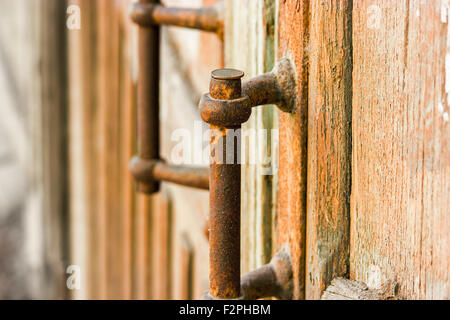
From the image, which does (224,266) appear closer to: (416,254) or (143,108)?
(416,254)

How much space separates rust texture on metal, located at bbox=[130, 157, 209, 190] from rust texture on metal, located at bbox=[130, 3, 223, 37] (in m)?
0.30

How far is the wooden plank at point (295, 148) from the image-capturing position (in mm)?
994

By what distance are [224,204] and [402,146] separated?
0.26 metres

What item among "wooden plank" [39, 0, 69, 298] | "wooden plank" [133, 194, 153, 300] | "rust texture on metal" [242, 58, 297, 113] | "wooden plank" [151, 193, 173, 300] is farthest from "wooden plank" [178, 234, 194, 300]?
"wooden plank" [39, 0, 69, 298]

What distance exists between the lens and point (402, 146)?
878mm

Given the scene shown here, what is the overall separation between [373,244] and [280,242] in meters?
0.21

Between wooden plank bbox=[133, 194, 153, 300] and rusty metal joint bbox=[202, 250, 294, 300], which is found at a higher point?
rusty metal joint bbox=[202, 250, 294, 300]

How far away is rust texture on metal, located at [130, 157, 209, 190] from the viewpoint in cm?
145

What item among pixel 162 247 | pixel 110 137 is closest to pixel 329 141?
pixel 162 247

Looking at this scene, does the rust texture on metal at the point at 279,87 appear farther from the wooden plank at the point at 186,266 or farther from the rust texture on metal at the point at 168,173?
the wooden plank at the point at 186,266

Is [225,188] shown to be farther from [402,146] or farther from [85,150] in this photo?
[85,150]

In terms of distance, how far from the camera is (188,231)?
203 cm

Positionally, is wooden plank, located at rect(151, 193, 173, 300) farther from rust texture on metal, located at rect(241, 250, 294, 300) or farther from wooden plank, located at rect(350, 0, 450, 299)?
Answer: wooden plank, located at rect(350, 0, 450, 299)
